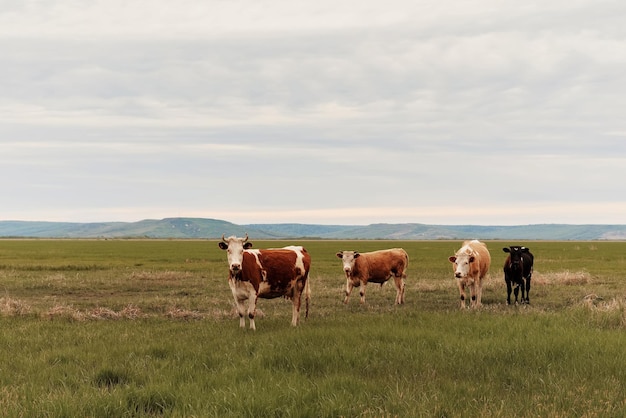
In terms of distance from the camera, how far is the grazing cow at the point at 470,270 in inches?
683

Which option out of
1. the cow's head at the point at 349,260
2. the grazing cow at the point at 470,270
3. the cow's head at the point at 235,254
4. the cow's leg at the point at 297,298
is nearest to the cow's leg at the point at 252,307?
the cow's head at the point at 235,254

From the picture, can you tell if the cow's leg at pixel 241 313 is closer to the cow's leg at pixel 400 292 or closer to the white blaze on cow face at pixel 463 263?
the white blaze on cow face at pixel 463 263

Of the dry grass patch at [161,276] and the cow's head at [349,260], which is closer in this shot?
the cow's head at [349,260]

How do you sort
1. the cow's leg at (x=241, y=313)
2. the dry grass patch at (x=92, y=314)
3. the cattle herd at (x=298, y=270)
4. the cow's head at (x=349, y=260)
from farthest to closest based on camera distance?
1. the cow's head at (x=349, y=260)
2. the dry grass patch at (x=92, y=314)
3. the cattle herd at (x=298, y=270)
4. the cow's leg at (x=241, y=313)

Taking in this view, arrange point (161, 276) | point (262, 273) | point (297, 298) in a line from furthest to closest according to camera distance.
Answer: point (161, 276)
point (297, 298)
point (262, 273)

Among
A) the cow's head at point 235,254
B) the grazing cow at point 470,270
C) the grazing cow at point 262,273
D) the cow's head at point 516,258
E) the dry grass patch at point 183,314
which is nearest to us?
the cow's head at point 235,254

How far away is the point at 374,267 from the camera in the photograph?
2073 centimetres

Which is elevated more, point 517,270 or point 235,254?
point 235,254

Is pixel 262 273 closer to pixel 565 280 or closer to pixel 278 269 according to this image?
pixel 278 269

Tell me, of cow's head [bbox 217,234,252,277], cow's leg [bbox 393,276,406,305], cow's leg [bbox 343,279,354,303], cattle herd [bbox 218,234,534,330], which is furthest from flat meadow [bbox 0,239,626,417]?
cow's leg [bbox 393,276,406,305]

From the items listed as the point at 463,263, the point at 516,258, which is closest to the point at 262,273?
the point at 463,263

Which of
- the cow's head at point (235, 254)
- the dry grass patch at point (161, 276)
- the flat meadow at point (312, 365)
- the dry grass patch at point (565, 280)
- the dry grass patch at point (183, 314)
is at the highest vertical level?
the cow's head at point (235, 254)

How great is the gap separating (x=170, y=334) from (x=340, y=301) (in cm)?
930

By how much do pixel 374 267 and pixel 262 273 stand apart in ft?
26.6
